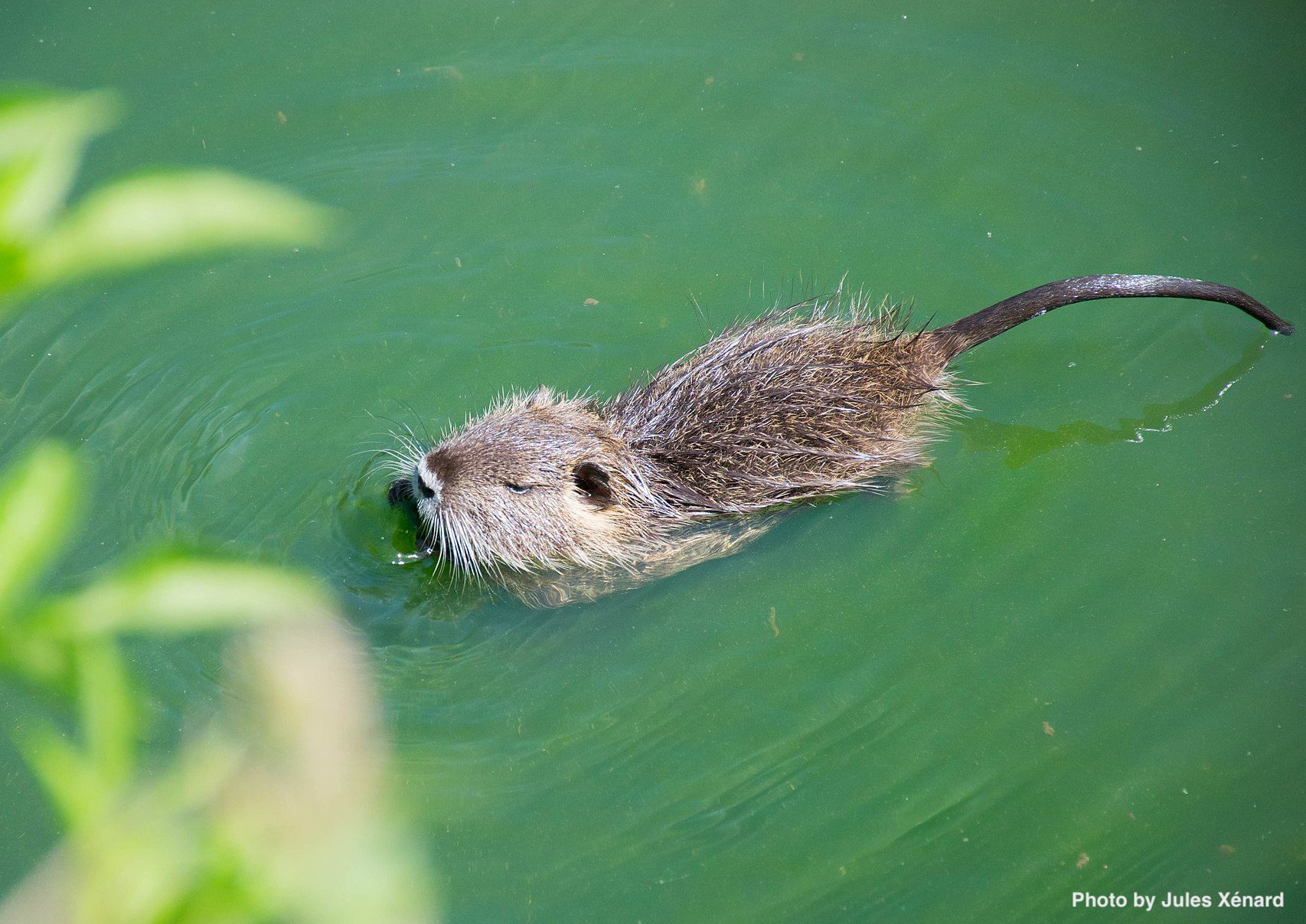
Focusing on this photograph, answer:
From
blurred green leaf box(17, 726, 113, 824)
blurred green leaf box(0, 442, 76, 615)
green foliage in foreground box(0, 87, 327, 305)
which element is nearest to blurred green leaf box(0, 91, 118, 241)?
green foliage in foreground box(0, 87, 327, 305)

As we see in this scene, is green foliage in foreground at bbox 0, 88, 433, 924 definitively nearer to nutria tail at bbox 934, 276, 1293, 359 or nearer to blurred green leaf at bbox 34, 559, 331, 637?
blurred green leaf at bbox 34, 559, 331, 637

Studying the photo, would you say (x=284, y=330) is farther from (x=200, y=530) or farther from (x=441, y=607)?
(x=441, y=607)

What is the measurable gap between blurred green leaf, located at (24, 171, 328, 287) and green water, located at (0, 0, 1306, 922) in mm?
2952

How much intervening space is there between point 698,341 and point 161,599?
3.92 meters

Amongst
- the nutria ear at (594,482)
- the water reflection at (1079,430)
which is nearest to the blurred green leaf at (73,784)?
the nutria ear at (594,482)

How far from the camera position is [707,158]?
192 inches

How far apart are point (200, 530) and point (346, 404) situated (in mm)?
742

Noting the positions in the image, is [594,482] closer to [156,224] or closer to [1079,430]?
[1079,430]

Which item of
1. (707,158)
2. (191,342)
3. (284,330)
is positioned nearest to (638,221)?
(707,158)

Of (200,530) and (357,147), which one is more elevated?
(357,147)

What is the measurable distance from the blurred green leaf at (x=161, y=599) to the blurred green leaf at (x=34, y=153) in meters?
0.17

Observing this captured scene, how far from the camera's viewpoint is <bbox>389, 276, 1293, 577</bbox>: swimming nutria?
3518 mm

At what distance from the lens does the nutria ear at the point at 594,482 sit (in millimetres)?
3555

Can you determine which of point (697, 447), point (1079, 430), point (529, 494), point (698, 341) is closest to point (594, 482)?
point (529, 494)
